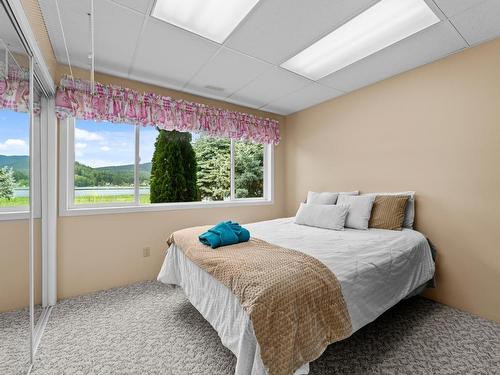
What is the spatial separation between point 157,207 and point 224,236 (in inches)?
56.1

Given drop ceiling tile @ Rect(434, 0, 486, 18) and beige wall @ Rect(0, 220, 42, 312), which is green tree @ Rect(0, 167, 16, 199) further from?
drop ceiling tile @ Rect(434, 0, 486, 18)

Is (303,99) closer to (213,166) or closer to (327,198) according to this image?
(327,198)

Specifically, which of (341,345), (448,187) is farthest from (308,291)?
(448,187)

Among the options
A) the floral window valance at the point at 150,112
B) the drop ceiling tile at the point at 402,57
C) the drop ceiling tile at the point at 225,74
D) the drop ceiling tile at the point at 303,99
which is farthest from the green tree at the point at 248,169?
the drop ceiling tile at the point at 402,57

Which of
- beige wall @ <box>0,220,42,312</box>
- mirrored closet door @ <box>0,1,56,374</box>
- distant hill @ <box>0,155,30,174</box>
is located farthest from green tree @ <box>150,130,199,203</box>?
distant hill @ <box>0,155,30,174</box>

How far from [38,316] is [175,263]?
4.04ft

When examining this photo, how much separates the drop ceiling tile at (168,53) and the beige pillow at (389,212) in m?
2.32

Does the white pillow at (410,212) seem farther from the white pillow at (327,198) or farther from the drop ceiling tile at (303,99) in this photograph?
the drop ceiling tile at (303,99)

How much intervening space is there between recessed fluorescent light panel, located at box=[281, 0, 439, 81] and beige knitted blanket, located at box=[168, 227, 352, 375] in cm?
185

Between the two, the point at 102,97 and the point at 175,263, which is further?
the point at 102,97

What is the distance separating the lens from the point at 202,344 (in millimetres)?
1782

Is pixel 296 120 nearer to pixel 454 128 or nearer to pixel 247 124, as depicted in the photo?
pixel 247 124

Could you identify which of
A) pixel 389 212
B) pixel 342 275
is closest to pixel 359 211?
pixel 389 212

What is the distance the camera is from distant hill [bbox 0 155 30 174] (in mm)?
1602
